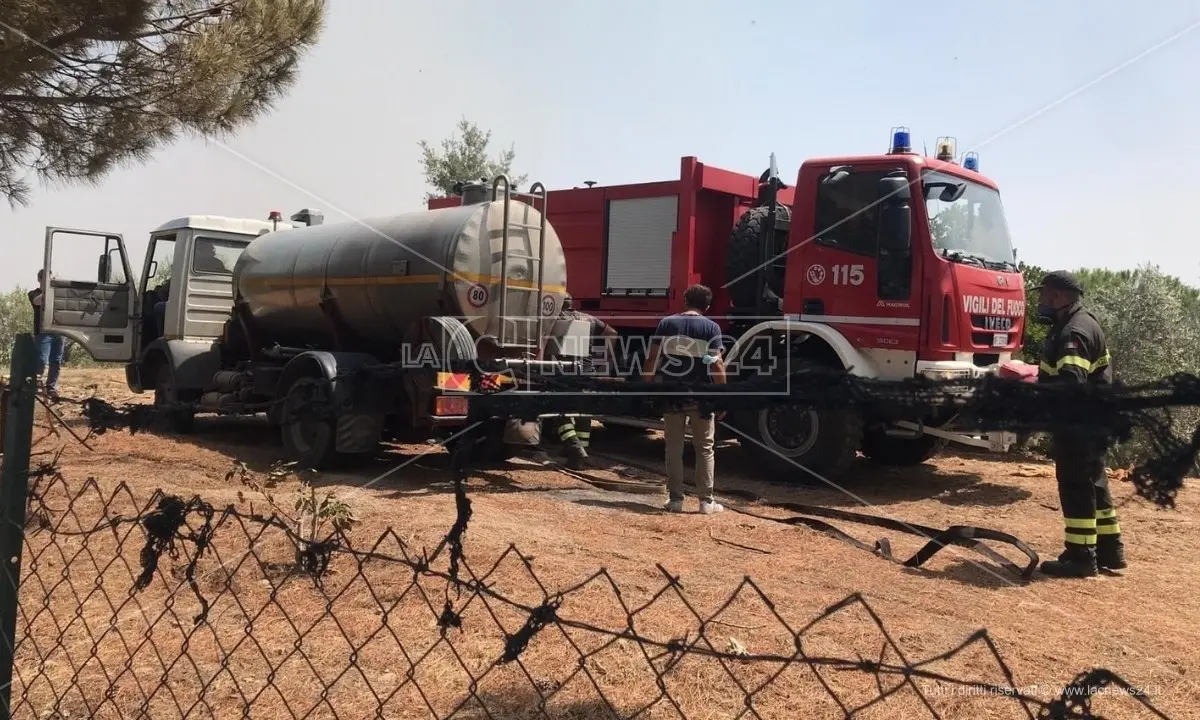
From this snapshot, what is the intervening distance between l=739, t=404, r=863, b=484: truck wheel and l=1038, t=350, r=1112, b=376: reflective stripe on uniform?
2159 mm

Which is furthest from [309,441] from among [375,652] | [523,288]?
[375,652]

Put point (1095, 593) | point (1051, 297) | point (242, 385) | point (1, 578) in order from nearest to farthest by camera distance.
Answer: point (1, 578), point (1095, 593), point (1051, 297), point (242, 385)

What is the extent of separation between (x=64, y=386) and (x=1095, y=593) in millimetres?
16726

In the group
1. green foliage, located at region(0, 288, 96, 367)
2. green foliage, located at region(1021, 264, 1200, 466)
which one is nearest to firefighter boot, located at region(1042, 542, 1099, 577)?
green foliage, located at region(1021, 264, 1200, 466)

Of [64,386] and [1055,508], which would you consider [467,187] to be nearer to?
[1055,508]

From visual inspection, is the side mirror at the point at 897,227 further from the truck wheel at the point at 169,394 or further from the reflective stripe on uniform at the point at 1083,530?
the truck wheel at the point at 169,394

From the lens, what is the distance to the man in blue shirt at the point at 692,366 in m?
6.88

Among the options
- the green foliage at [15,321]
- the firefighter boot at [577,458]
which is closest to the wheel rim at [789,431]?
the firefighter boot at [577,458]

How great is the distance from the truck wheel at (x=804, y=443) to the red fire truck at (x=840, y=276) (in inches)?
0.5

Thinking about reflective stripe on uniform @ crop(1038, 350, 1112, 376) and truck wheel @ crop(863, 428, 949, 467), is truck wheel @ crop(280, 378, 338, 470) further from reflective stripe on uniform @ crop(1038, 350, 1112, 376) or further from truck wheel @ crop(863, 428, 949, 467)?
reflective stripe on uniform @ crop(1038, 350, 1112, 376)

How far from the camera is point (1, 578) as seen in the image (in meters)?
2.35

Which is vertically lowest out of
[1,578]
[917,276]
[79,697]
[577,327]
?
[79,697]

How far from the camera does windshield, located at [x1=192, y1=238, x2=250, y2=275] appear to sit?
10641mm

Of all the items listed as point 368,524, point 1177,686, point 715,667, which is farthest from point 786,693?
point 368,524
